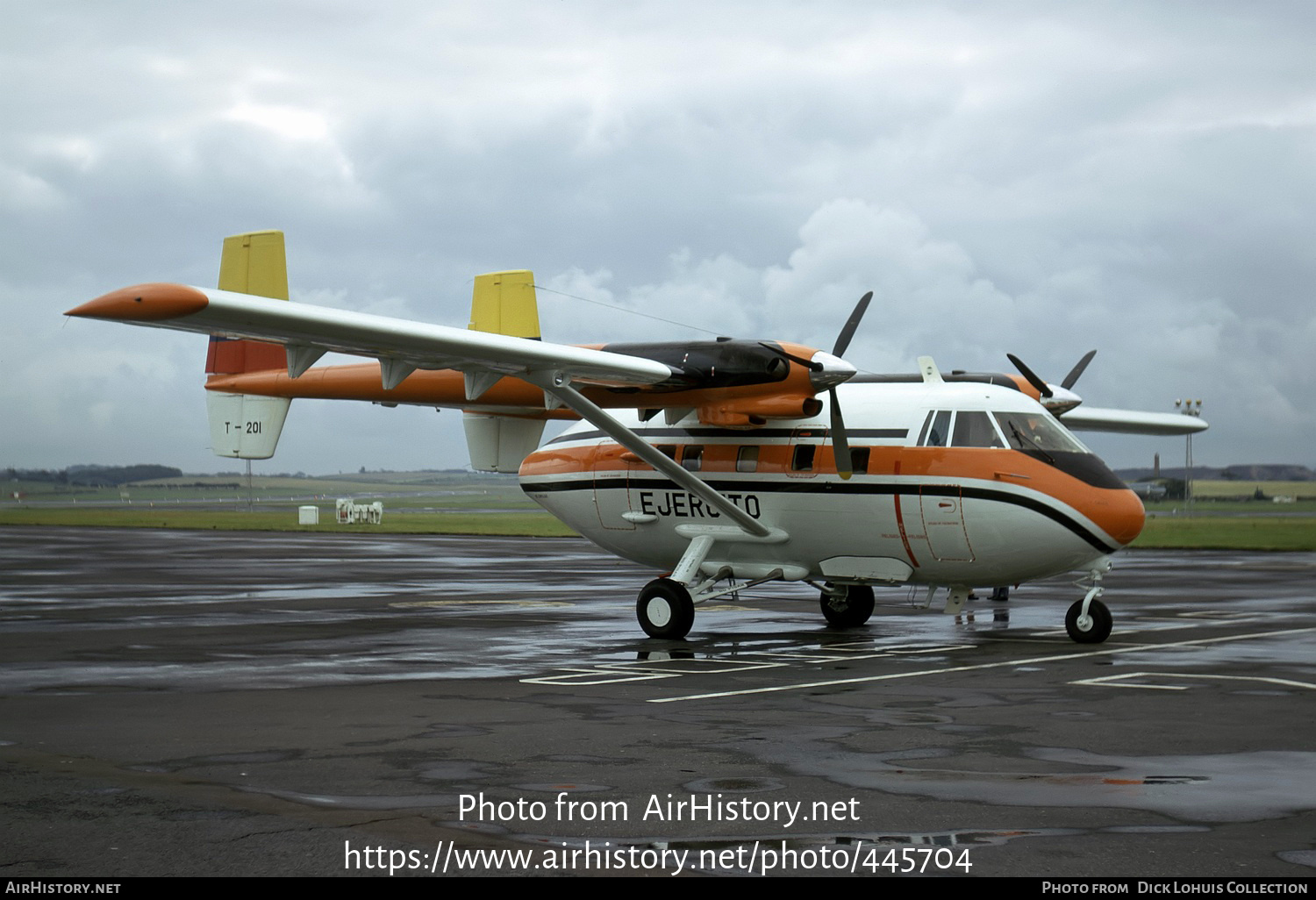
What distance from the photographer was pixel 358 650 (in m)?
17.3

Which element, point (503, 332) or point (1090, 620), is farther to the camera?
point (503, 332)

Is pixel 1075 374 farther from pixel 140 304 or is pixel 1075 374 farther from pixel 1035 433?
pixel 140 304

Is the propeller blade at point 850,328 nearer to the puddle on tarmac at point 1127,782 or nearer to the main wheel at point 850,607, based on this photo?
the main wheel at point 850,607

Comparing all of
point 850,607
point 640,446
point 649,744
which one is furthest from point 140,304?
point 850,607

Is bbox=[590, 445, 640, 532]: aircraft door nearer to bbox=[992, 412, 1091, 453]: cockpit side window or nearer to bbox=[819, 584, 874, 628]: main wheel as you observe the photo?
bbox=[819, 584, 874, 628]: main wheel

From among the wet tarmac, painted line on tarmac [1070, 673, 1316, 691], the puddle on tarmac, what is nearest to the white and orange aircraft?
the wet tarmac

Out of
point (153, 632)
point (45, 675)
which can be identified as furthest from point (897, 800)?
point (153, 632)

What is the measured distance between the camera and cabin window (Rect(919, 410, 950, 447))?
17.9 meters

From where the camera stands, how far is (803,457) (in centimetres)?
1881

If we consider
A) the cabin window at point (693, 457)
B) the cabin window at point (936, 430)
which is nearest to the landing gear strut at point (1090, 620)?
the cabin window at point (936, 430)

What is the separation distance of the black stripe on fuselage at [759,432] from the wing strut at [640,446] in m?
0.58

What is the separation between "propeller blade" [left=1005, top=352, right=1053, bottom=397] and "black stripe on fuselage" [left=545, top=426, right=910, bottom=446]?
8.72ft

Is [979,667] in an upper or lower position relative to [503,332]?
lower

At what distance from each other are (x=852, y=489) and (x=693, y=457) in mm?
2556
